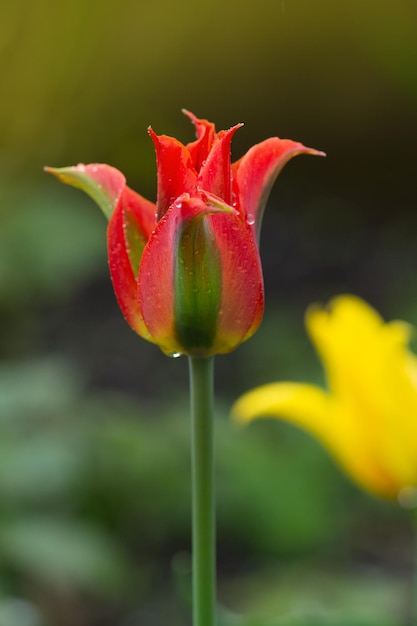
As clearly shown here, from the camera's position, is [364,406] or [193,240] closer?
[193,240]

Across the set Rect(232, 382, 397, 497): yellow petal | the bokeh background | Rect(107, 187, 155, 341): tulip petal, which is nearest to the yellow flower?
Rect(232, 382, 397, 497): yellow petal

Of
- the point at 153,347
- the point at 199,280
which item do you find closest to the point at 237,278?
the point at 199,280

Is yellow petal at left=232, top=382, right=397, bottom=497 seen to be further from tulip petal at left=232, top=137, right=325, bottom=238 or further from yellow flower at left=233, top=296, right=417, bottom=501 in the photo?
tulip petal at left=232, top=137, right=325, bottom=238

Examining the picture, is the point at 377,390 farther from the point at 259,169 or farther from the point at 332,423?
the point at 259,169

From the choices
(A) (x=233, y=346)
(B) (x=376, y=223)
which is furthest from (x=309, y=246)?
(A) (x=233, y=346)

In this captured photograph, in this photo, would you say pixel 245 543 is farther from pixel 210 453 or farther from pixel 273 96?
pixel 273 96

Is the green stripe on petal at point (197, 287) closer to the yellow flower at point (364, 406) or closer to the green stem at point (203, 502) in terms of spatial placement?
the green stem at point (203, 502)
